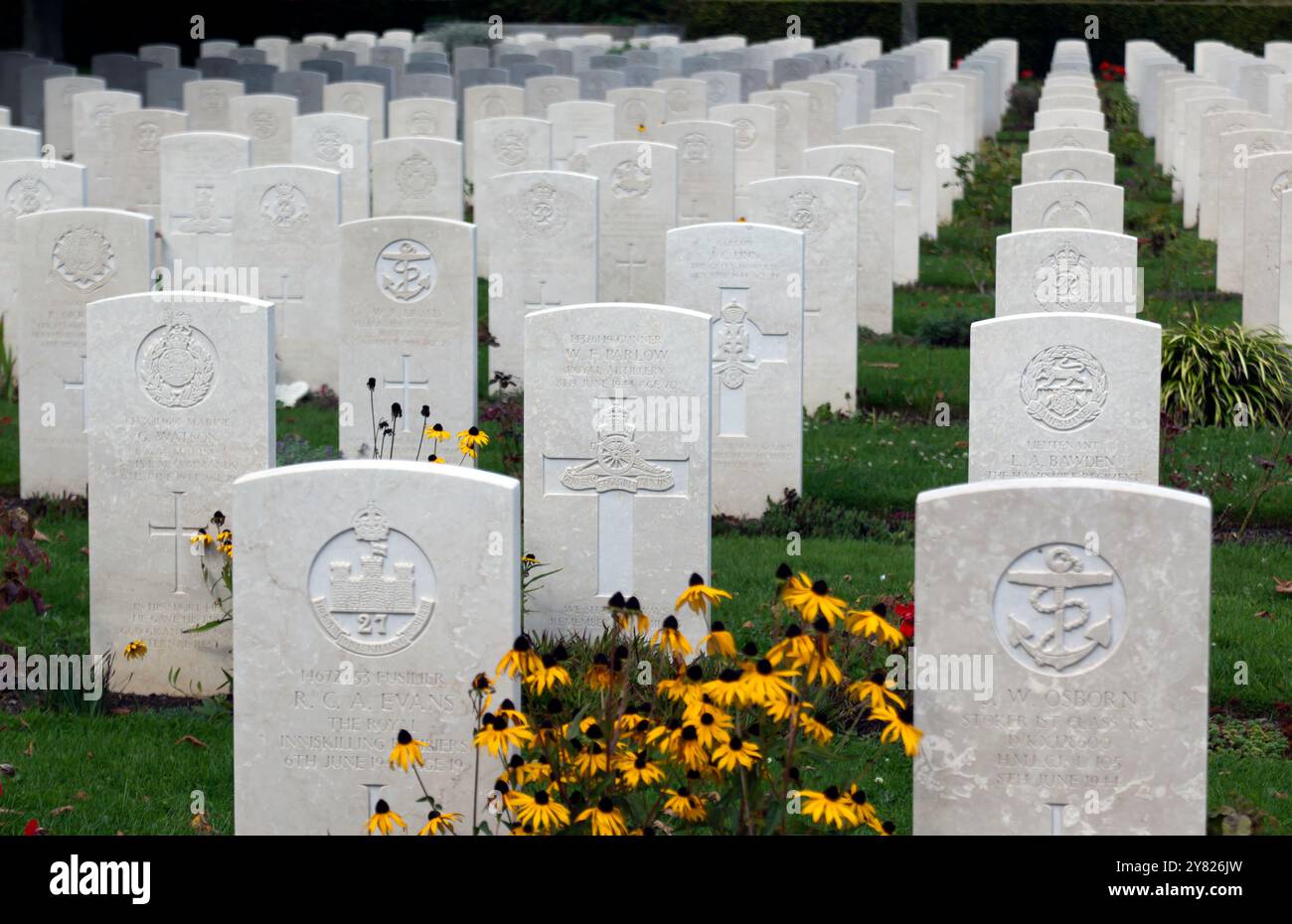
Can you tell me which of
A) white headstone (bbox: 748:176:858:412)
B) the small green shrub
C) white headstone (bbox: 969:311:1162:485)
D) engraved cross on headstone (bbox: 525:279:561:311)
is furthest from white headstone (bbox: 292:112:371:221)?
white headstone (bbox: 969:311:1162:485)

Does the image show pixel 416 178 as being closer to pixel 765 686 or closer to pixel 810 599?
pixel 810 599

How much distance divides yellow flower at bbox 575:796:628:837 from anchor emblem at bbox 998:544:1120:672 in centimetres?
115

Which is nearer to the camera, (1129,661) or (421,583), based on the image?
(1129,661)

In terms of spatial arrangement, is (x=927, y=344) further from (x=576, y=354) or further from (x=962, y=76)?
(x=962, y=76)

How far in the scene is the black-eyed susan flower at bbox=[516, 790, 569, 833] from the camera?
183 inches

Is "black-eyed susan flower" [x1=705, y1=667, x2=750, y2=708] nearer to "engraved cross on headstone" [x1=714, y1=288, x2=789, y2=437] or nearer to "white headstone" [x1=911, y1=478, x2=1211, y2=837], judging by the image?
"white headstone" [x1=911, y1=478, x2=1211, y2=837]

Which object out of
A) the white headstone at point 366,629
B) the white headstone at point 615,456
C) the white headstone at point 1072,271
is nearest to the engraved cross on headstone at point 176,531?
the white headstone at point 615,456

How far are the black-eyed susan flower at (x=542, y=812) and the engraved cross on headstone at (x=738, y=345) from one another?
15.9 ft

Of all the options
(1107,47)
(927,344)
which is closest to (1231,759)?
(927,344)

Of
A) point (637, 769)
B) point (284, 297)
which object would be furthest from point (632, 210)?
point (637, 769)

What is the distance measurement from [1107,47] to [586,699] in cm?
3008

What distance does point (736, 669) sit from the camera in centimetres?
473

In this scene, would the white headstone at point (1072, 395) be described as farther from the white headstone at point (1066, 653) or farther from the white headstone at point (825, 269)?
the white headstone at point (825, 269)

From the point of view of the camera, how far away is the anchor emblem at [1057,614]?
4.90 metres
